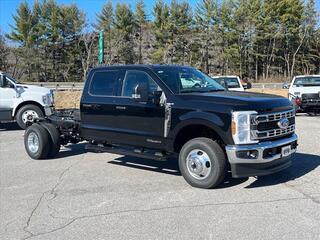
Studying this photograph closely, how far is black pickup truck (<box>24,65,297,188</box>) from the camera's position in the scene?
6.42 metres

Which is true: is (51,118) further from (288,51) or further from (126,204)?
(288,51)

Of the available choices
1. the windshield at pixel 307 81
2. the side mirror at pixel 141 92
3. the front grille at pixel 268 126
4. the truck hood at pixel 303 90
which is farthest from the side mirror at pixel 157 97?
the windshield at pixel 307 81

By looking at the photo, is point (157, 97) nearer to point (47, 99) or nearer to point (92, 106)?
point (92, 106)

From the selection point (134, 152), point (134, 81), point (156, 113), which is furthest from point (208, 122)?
point (134, 81)

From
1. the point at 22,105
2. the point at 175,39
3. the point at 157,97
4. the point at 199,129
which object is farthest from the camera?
the point at 175,39

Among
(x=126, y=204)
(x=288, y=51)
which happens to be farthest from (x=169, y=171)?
(x=288, y=51)

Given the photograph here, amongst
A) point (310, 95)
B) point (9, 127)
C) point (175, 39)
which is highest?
point (175, 39)

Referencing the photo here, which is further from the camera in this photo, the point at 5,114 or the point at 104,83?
the point at 5,114

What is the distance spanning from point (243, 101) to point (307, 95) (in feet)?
41.9

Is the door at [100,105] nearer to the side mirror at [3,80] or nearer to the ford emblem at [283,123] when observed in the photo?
the ford emblem at [283,123]

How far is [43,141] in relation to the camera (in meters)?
9.38

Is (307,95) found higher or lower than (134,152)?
higher

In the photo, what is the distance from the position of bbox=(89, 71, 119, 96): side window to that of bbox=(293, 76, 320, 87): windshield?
12796 millimetres

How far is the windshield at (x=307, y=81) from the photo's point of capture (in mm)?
19016
